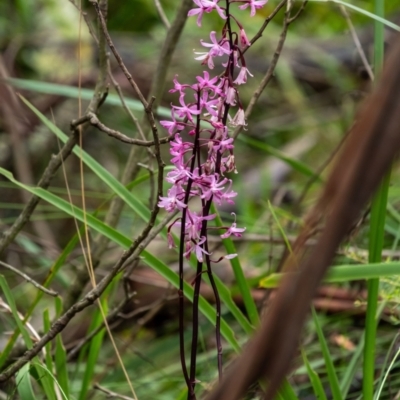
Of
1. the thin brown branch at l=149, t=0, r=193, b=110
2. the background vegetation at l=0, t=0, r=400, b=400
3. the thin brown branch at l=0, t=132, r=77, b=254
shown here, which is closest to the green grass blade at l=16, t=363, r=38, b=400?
the background vegetation at l=0, t=0, r=400, b=400

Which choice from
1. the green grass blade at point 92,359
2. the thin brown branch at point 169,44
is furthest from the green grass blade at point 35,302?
the thin brown branch at point 169,44

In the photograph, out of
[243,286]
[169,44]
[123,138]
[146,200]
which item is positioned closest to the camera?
[123,138]

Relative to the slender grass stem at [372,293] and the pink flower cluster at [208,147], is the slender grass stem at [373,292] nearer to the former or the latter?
the slender grass stem at [372,293]

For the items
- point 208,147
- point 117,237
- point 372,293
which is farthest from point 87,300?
point 372,293

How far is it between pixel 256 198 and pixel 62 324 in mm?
1956

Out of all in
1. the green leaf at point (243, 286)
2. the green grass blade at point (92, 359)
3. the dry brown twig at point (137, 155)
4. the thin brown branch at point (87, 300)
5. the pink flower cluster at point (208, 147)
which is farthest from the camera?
the dry brown twig at point (137, 155)

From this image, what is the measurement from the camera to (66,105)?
3.01m

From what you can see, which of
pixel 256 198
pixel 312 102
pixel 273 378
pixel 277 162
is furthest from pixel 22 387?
pixel 312 102

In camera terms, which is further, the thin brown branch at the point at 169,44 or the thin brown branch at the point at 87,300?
the thin brown branch at the point at 169,44

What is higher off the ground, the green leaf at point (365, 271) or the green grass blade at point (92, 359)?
the green leaf at point (365, 271)

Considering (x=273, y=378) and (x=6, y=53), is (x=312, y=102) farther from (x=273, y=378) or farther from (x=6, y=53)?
(x=273, y=378)

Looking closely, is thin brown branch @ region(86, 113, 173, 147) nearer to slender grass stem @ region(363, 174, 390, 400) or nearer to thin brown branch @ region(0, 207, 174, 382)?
thin brown branch @ region(0, 207, 174, 382)

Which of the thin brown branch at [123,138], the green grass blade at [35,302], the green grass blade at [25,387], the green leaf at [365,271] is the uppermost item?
the thin brown branch at [123,138]

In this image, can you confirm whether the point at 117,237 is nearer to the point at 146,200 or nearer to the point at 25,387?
the point at 25,387
